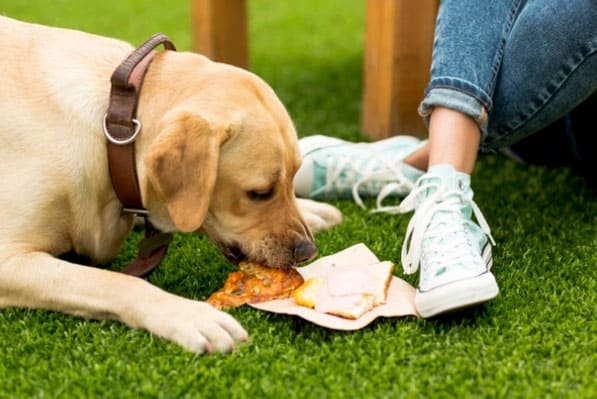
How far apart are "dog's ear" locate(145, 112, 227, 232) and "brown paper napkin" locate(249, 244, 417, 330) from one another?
0.26 metres

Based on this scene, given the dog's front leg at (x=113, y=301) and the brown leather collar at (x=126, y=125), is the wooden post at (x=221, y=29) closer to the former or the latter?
the brown leather collar at (x=126, y=125)

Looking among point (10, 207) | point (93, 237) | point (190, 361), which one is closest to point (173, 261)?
point (93, 237)

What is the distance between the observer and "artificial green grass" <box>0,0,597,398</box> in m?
1.56

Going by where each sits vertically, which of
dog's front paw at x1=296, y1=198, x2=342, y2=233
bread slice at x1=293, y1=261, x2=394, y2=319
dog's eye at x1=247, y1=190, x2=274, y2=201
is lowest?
dog's front paw at x1=296, y1=198, x2=342, y2=233

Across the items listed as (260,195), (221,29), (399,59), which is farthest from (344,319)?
(221,29)

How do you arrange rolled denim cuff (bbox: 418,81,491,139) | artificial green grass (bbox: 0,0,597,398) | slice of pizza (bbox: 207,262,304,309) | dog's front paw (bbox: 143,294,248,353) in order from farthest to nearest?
rolled denim cuff (bbox: 418,81,491,139) → slice of pizza (bbox: 207,262,304,309) → dog's front paw (bbox: 143,294,248,353) → artificial green grass (bbox: 0,0,597,398)

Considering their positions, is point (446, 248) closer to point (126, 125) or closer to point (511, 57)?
point (511, 57)

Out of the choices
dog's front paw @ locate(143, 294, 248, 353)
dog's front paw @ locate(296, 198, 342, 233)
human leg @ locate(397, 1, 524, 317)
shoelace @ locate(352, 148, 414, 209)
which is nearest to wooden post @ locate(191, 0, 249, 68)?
shoelace @ locate(352, 148, 414, 209)

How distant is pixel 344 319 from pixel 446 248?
293mm

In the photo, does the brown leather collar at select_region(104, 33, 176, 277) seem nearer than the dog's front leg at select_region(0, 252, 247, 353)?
No

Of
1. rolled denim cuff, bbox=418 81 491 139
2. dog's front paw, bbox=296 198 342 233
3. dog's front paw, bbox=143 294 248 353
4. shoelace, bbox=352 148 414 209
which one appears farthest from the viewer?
shoelace, bbox=352 148 414 209

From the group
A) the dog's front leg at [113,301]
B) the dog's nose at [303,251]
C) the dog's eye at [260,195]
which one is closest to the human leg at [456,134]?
the dog's nose at [303,251]

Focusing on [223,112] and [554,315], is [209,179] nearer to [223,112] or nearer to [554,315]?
[223,112]

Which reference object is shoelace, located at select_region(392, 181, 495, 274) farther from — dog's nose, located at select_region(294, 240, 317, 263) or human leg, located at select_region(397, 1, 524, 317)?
dog's nose, located at select_region(294, 240, 317, 263)
